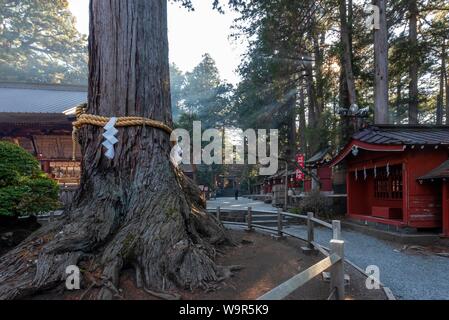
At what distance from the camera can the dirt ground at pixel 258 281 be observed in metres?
3.26

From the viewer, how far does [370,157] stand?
32.1 feet

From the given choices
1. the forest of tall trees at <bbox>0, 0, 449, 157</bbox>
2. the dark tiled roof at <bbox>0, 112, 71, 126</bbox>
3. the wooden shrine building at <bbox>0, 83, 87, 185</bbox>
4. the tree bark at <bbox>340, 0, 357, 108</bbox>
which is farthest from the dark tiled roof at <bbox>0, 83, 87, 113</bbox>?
the tree bark at <bbox>340, 0, 357, 108</bbox>

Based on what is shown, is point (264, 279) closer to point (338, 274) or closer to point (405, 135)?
point (338, 274)

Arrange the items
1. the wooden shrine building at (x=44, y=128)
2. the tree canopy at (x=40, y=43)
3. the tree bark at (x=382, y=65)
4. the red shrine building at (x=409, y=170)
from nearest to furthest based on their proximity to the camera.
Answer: the red shrine building at (x=409, y=170) < the tree bark at (x=382, y=65) < the wooden shrine building at (x=44, y=128) < the tree canopy at (x=40, y=43)

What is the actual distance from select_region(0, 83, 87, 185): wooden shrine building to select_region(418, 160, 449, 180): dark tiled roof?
41.1 ft

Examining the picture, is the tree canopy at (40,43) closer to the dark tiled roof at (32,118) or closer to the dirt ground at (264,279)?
the dark tiled roof at (32,118)

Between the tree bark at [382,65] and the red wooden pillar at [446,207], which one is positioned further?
the tree bark at [382,65]

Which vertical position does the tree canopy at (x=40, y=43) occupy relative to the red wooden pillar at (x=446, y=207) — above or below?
above

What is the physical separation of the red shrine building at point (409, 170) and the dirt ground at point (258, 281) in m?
4.14

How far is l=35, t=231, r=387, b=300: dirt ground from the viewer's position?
326 cm

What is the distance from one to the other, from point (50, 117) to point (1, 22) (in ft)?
83.9

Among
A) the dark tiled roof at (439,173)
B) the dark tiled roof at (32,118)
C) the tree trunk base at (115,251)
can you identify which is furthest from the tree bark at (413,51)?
the dark tiled roof at (32,118)

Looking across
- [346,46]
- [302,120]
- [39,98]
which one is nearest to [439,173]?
[346,46]
